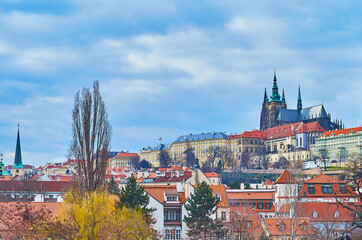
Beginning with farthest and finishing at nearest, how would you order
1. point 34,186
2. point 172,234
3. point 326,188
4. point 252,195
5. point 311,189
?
point 34,186
point 252,195
point 311,189
point 326,188
point 172,234

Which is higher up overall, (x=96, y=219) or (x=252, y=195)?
(x=252, y=195)

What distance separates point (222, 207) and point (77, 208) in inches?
1072

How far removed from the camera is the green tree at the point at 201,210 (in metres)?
56.1

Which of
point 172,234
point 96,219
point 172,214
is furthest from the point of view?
point 172,214

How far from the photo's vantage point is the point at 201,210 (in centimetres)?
5944

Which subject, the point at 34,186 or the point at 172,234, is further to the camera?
the point at 34,186

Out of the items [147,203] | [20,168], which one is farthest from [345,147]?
[147,203]

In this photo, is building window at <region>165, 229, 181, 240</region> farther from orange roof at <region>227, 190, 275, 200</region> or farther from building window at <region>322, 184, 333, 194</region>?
building window at <region>322, 184, 333, 194</region>

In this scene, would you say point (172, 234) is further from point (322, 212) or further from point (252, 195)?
point (252, 195)

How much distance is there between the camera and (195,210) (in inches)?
2343

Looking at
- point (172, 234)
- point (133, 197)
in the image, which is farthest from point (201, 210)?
point (133, 197)

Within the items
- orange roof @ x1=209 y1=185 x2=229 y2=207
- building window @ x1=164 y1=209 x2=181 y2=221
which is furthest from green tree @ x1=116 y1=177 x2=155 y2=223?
orange roof @ x1=209 y1=185 x2=229 y2=207

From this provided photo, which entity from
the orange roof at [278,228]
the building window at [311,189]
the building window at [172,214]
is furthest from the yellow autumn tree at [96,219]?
the building window at [311,189]

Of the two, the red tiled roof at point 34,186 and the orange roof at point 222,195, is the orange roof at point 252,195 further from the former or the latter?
the red tiled roof at point 34,186
